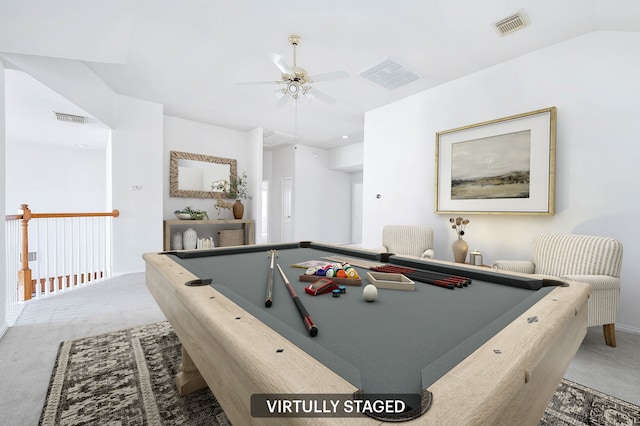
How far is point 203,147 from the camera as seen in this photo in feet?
18.2

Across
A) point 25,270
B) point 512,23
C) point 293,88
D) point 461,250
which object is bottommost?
point 25,270

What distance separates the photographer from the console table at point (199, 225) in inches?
186

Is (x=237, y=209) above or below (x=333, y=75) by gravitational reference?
below

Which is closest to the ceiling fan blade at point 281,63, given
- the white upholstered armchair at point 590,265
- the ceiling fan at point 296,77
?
the ceiling fan at point 296,77

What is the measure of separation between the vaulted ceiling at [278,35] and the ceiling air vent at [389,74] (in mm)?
71

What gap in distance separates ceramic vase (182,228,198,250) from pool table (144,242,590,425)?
3898 mm

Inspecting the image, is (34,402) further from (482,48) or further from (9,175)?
(9,175)

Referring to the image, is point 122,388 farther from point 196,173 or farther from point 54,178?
point 54,178

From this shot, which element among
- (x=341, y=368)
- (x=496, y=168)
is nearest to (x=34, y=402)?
(x=341, y=368)

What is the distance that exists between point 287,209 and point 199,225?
2.35 meters

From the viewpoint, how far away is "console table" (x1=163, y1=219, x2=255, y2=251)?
4723 mm

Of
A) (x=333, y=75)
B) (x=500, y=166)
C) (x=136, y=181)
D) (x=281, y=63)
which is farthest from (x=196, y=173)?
(x=500, y=166)

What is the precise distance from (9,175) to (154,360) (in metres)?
6.83

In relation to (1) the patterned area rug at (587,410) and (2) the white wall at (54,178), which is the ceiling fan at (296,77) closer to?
(1) the patterned area rug at (587,410)
